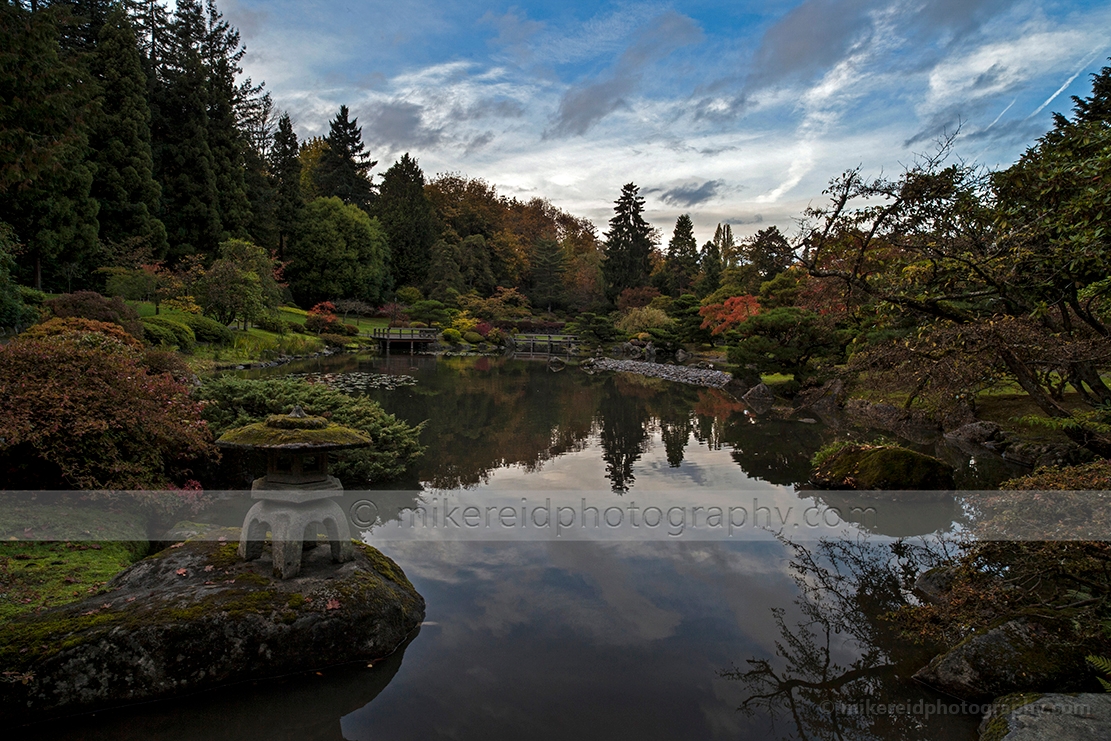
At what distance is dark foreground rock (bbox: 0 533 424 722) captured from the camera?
298 cm

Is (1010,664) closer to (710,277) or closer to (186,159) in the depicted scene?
(186,159)

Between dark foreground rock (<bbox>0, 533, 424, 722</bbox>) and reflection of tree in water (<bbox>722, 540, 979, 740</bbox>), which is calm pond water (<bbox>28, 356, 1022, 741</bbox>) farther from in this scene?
dark foreground rock (<bbox>0, 533, 424, 722</bbox>)

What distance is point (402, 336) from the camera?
30.3m

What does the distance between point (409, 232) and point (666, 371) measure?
25.1 metres

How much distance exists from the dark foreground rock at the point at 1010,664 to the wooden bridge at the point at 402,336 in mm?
27897

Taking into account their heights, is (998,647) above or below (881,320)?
below

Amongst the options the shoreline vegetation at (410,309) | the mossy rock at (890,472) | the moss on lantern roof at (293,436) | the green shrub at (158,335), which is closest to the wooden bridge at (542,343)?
the shoreline vegetation at (410,309)

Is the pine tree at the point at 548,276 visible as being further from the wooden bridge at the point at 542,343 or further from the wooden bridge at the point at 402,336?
the wooden bridge at the point at 402,336

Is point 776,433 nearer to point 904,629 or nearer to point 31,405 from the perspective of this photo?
point 904,629

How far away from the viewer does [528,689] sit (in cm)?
348

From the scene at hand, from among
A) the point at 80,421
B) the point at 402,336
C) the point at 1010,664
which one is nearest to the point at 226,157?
the point at 402,336

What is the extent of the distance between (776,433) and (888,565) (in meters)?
6.54

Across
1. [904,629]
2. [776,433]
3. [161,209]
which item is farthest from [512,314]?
[904,629]

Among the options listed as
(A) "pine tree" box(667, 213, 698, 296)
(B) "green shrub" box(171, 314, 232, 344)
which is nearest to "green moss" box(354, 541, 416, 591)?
(B) "green shrub" box(171, 314, 232, 344)
